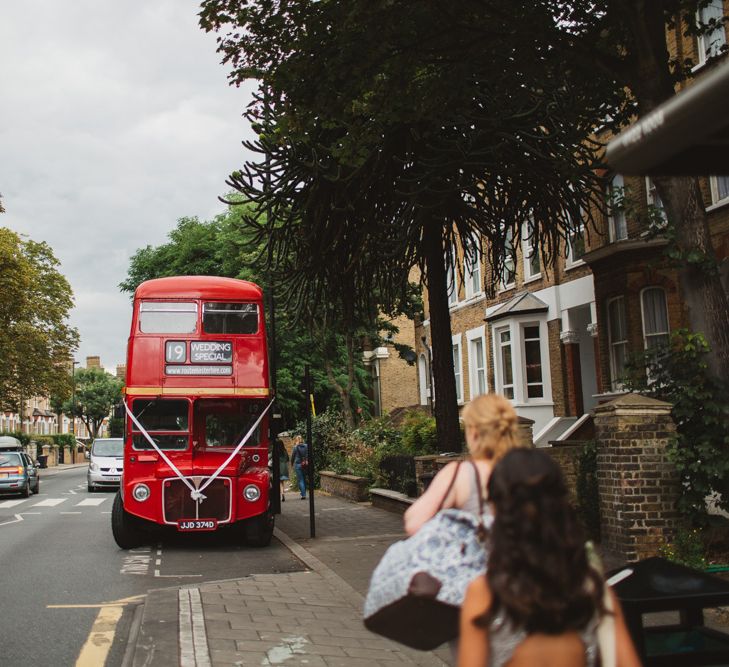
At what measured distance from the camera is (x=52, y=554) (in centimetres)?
1385

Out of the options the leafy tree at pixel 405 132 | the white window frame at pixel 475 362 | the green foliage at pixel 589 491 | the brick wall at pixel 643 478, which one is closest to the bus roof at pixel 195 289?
the leafy tree at pixel 405 132

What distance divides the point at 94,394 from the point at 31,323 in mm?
56892

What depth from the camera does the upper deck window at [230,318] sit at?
15.0 metres

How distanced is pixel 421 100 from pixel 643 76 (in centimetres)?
295

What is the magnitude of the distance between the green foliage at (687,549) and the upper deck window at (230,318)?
7889 mm

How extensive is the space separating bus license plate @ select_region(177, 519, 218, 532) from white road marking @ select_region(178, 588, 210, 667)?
4.57 m

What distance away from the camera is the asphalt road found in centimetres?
765

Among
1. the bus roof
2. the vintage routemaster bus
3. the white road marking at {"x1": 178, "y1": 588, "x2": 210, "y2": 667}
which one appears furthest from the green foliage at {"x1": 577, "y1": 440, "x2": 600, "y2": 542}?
the bus roof

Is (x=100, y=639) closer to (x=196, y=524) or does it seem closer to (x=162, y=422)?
(x=196, y=524)

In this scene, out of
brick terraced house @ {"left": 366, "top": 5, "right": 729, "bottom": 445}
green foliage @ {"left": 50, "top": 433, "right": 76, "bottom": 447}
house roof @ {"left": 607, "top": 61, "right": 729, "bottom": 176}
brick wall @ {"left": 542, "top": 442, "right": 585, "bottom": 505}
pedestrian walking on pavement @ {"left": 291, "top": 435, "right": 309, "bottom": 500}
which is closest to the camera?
house roof @ {"left": 607, "top": 61, "right": 729, "bottom": 176}

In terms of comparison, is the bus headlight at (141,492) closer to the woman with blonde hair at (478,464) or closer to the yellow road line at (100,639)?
the yellow road line at (100,639)

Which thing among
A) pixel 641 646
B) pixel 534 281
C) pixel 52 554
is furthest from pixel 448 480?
pixel 534 281

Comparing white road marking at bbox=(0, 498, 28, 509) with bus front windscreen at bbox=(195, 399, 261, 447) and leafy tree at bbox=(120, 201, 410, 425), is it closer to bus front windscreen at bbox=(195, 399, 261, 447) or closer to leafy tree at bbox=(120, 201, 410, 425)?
leafy tree at bbox=(120, 201, 410, 425)

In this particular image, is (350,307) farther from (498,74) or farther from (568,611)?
(568,611)
